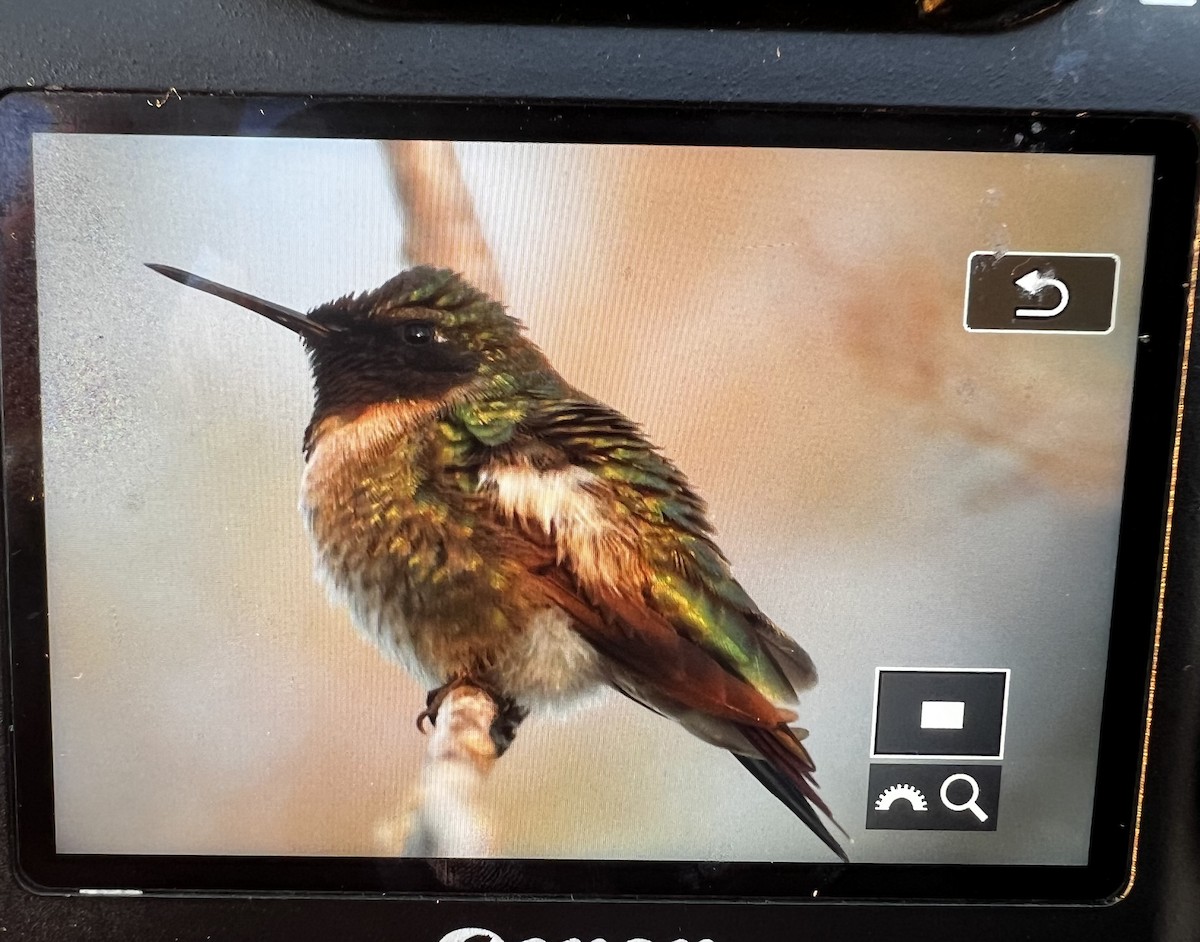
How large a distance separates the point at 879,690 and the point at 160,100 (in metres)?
0.52

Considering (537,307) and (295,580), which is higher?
(537,307)

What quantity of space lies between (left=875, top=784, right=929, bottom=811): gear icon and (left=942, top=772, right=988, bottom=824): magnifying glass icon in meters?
0.01

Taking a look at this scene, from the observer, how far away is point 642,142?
1.62ft

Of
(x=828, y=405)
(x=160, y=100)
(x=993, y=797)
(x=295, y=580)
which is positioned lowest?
(x=993, y=797)

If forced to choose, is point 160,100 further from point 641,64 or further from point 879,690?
point 879,690

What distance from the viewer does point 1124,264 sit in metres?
0.51

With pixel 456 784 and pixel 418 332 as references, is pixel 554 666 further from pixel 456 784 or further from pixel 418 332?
pixel 418 332

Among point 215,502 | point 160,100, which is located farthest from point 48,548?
point 160,100

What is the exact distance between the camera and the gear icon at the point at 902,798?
0.55 meters

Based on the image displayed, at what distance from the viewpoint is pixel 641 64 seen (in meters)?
0.49

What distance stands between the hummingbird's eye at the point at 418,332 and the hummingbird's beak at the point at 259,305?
1.5 inches

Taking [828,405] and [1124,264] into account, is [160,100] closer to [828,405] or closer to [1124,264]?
[828,405]

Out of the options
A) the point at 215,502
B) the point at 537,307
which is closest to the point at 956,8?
the point at 537,307

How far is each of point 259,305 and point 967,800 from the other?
0.50 meters
